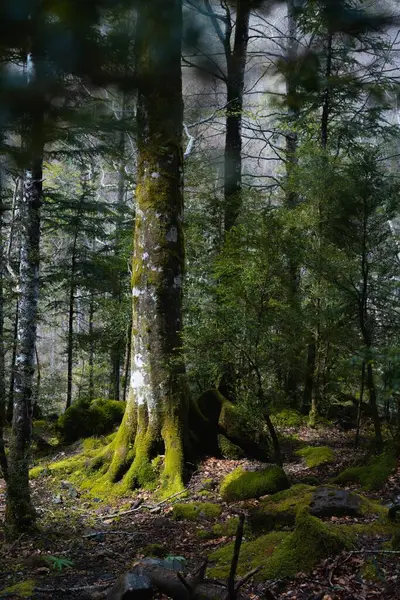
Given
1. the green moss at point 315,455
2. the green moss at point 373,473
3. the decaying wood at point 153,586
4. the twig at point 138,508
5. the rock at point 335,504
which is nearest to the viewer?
the decaying wood at point 153,586

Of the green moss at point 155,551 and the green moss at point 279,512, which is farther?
the green moss at point 279,512

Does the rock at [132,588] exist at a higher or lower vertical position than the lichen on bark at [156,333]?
lower

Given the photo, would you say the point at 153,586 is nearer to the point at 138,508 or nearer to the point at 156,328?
the point at 138,508

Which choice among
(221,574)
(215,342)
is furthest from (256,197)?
(221,574)

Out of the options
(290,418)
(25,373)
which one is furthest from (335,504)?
(290,418)

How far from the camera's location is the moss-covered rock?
3.56 m

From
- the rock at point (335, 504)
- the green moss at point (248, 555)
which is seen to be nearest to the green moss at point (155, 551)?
the green moss at point (248, 555)

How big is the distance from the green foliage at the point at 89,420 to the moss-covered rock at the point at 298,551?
22.0 feet

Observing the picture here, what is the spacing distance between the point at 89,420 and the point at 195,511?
521cm

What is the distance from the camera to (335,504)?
4.70 meters

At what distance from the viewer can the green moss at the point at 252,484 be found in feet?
19.6

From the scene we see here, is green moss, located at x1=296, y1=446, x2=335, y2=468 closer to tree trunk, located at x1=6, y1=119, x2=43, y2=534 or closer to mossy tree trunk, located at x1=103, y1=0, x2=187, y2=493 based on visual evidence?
mossy tree trunk, located at x1=103, y1=0, x2=187, y2=493

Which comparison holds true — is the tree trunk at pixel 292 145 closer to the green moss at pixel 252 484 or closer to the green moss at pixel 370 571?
the green moss at pixel 252 484

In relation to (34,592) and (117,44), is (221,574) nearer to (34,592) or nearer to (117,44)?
(34,592)
